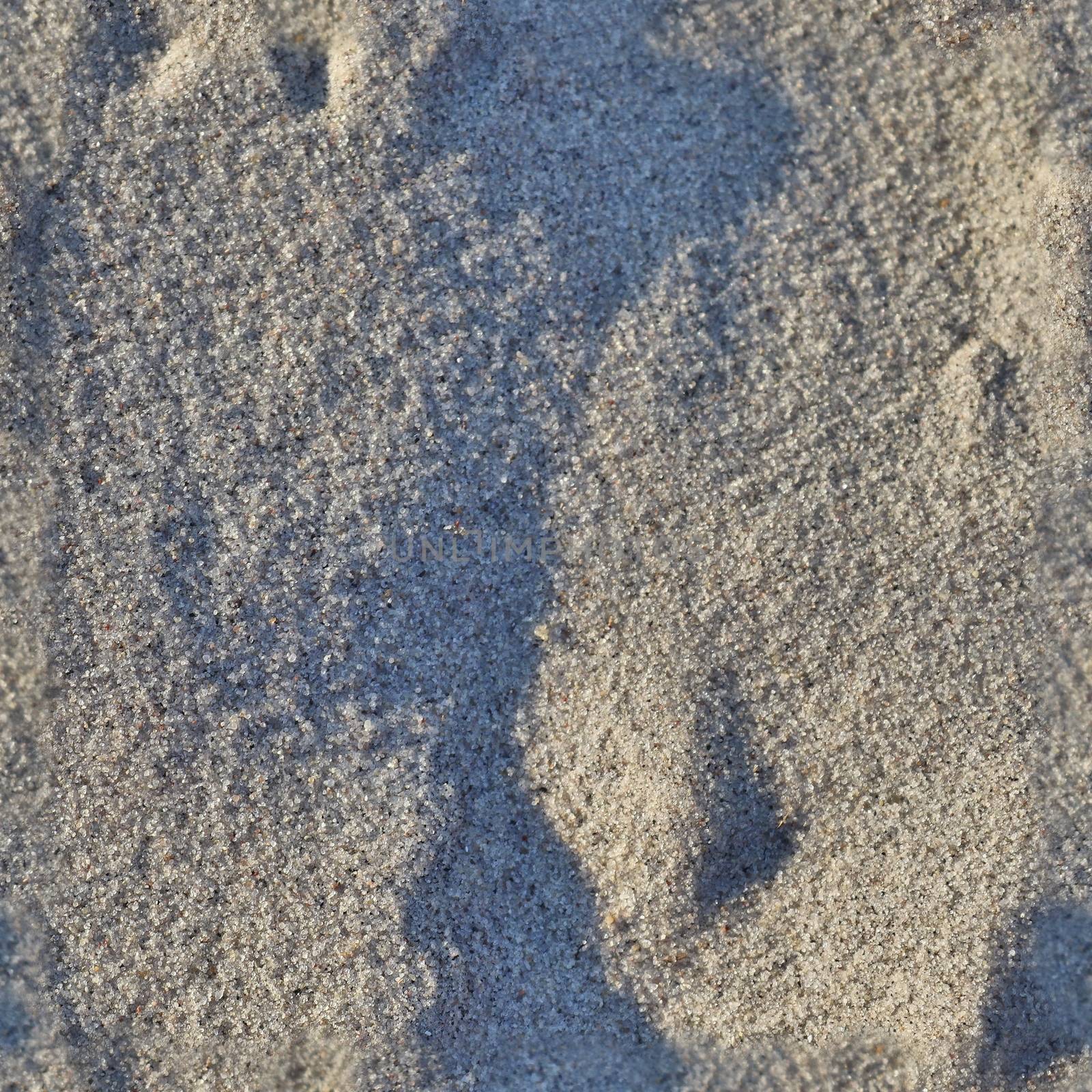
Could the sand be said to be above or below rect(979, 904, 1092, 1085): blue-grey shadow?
above

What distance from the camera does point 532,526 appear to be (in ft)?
7.24

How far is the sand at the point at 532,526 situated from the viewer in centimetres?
217

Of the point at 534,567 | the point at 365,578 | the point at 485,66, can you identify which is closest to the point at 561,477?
the point at 534,567

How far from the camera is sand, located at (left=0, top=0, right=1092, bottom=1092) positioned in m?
2.17

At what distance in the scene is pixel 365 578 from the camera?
2.18m

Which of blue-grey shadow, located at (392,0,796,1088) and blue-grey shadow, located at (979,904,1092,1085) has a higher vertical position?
blue-grey shadow, located at (392,0,796,1088)

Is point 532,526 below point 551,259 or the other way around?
below

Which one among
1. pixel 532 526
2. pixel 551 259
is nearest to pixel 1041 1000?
pixel 532 526

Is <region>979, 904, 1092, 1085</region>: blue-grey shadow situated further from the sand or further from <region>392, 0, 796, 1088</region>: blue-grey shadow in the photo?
<region>392, 0, 796, 1088</region>: blue-grey shadow

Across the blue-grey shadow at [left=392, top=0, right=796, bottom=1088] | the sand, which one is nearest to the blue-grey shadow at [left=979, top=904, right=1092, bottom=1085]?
the sand

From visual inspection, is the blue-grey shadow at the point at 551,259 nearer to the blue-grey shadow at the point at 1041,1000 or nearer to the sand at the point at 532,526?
the sand at the point at 532,526

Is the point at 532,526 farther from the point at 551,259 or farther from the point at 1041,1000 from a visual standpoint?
the point at 1041,1000

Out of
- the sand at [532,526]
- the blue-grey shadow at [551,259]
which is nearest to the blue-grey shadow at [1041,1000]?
the sand at [532,526]

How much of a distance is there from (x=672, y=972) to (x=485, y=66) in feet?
6.46
